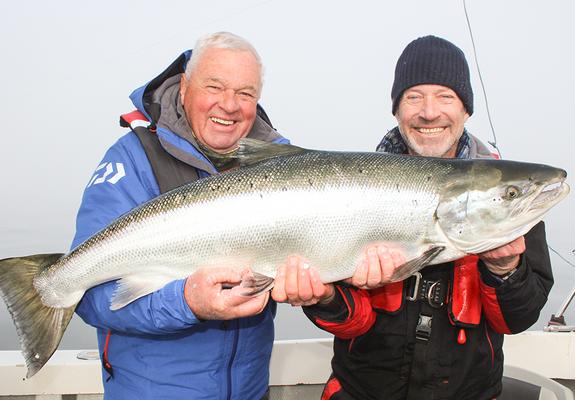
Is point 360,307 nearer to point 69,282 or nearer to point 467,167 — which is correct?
point 467,167

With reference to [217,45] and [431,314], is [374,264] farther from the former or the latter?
[217,45]

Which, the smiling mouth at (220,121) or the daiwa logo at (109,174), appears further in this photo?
the smiling mouth at (220,121)

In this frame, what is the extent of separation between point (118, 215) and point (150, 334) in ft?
2.04

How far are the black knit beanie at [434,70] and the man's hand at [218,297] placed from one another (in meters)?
1.63

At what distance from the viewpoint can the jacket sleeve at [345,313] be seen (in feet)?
8.89

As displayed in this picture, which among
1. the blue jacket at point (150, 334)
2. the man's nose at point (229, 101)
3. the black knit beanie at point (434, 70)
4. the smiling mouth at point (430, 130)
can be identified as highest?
the black knit beanie at point (434, 70)

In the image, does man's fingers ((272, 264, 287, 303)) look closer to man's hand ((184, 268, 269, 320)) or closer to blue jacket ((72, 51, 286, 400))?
man's hand ((184, 268, 269, 320))

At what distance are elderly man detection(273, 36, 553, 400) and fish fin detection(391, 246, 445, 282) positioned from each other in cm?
4

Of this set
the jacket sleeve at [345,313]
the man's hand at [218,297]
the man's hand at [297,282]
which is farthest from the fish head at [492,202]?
the man's hand at [218,297]

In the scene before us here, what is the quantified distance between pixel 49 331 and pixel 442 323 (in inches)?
80.7

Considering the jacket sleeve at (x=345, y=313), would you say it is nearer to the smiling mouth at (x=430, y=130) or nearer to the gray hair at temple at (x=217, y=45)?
the smiling mouth at (x=430, y=130)

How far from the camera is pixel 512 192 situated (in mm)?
2619

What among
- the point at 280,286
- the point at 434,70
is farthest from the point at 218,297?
the point at 434,70

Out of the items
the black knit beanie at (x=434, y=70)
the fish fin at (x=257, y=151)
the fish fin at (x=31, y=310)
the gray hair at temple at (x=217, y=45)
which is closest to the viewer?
the fish fin at (x=31, y=310)
